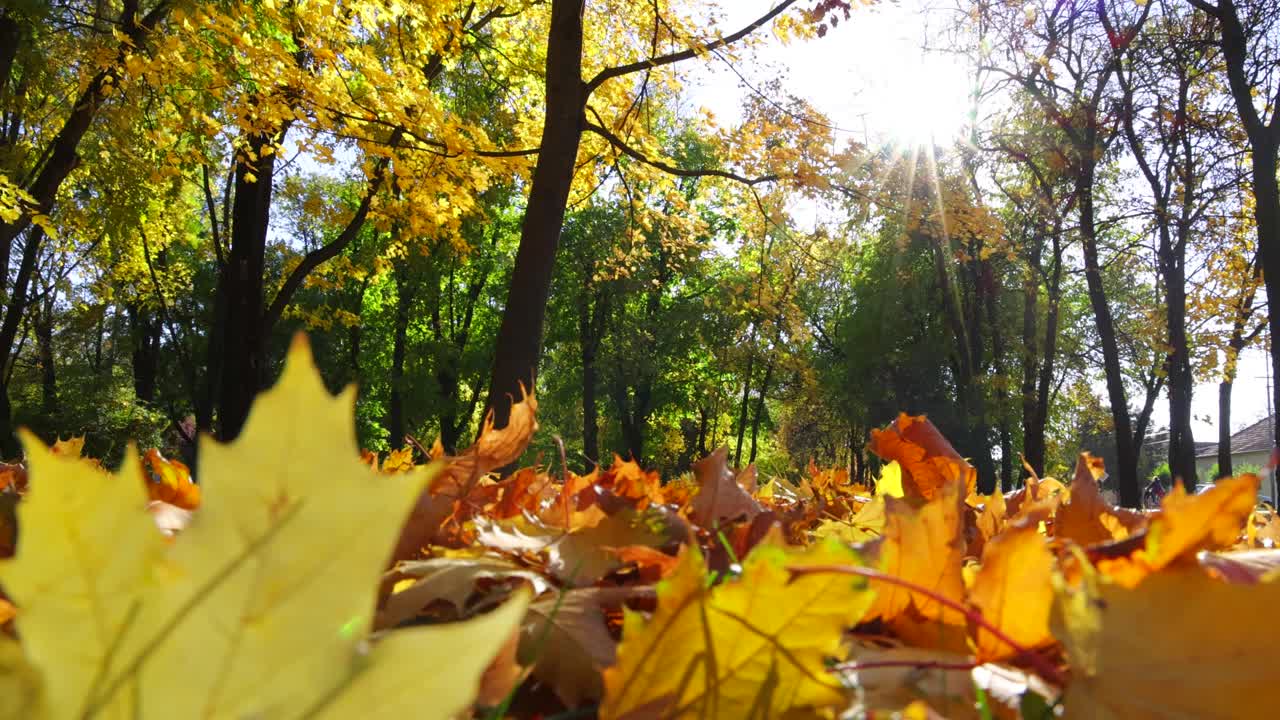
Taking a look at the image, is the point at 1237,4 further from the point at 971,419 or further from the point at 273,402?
the point at 273,402

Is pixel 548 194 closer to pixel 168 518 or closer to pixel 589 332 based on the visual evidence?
pixel 168 518

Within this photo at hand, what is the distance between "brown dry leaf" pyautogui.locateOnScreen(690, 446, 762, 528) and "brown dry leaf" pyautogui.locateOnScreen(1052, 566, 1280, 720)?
54 cm

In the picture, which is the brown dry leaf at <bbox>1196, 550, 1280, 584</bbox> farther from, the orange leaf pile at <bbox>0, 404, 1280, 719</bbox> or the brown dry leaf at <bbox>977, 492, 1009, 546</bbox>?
the brown dry leaf at <bbox>977, 492, 1009, 546</bbox>

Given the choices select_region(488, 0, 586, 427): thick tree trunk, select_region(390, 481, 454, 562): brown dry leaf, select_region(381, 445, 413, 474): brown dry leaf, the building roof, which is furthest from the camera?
the building roof

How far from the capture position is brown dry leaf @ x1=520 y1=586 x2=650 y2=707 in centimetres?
56

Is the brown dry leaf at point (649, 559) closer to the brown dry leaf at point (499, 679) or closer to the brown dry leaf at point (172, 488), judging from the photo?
the brown dry leaf at point (499, 679)

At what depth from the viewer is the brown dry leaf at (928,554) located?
572 millimetres

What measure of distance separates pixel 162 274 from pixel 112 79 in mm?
11610

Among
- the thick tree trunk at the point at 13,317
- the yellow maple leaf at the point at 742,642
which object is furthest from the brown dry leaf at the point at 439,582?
the thick tree trunk at the point at 13,317

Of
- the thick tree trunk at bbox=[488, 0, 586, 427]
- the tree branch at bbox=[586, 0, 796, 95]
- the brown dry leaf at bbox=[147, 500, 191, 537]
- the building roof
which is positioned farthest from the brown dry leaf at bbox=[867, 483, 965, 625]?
the building roof

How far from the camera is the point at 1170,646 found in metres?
0.41

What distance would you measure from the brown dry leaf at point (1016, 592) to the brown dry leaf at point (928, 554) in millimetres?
37

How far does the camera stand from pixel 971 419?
19.8m

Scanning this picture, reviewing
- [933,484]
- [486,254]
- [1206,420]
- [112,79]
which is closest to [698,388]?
[486,254]
